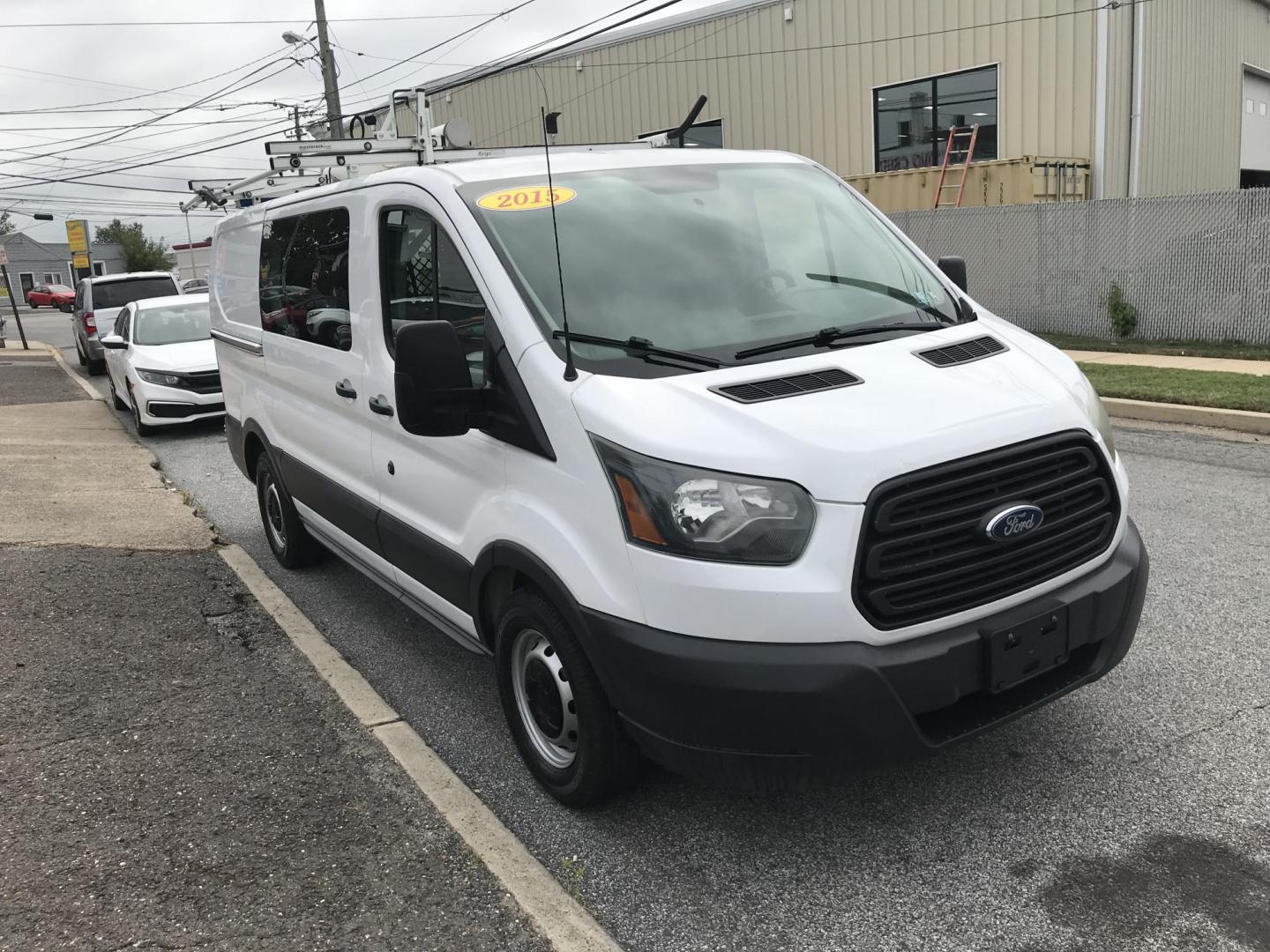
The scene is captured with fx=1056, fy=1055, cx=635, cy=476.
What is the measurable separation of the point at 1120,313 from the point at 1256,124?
42.0 ft

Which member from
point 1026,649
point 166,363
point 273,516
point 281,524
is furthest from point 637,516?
point 166,363

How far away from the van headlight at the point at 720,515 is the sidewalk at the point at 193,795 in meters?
1.11

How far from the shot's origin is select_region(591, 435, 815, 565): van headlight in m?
2.68

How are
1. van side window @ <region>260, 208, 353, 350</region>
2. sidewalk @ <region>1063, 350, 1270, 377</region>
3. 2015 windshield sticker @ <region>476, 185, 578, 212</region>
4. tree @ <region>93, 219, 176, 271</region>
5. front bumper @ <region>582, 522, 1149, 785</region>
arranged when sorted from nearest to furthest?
1. front bumper @ <region>582, 522, 1149, 785</region>
2. 2015 windshield sticker @ <region>476, 185, 578, 212</region>
3. van side window @ <region>260, 208, 353, 350</region>
4. sidewalk @ <region>1063, 350, 1270, 377</region>
5. tree @ <region>93, 219, 176, 271</region>

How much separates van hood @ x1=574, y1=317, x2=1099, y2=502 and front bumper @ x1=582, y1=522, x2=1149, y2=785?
0.45 meters

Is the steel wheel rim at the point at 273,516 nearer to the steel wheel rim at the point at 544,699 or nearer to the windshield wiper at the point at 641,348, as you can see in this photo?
the steel wheel rim at the point at 544,699

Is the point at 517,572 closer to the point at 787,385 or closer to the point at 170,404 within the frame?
the point at 787,385

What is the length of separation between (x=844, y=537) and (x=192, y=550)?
5.19 m

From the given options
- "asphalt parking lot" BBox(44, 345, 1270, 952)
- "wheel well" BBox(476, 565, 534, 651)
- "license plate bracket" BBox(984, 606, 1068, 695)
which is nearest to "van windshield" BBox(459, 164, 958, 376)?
"wheel well" BBox(476, 565, 534, 651)

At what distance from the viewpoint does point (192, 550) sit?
21.8 feet

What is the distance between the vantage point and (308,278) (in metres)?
5.00

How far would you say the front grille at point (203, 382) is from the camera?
11.8m

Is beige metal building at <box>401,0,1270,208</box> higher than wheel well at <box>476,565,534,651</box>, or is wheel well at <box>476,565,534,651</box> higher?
beige metal building at <box>401,0,1270,208</box>

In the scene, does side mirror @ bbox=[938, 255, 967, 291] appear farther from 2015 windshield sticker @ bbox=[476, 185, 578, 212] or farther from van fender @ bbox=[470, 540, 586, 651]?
van fender @ bbox=[470, 540, 586, 651]
